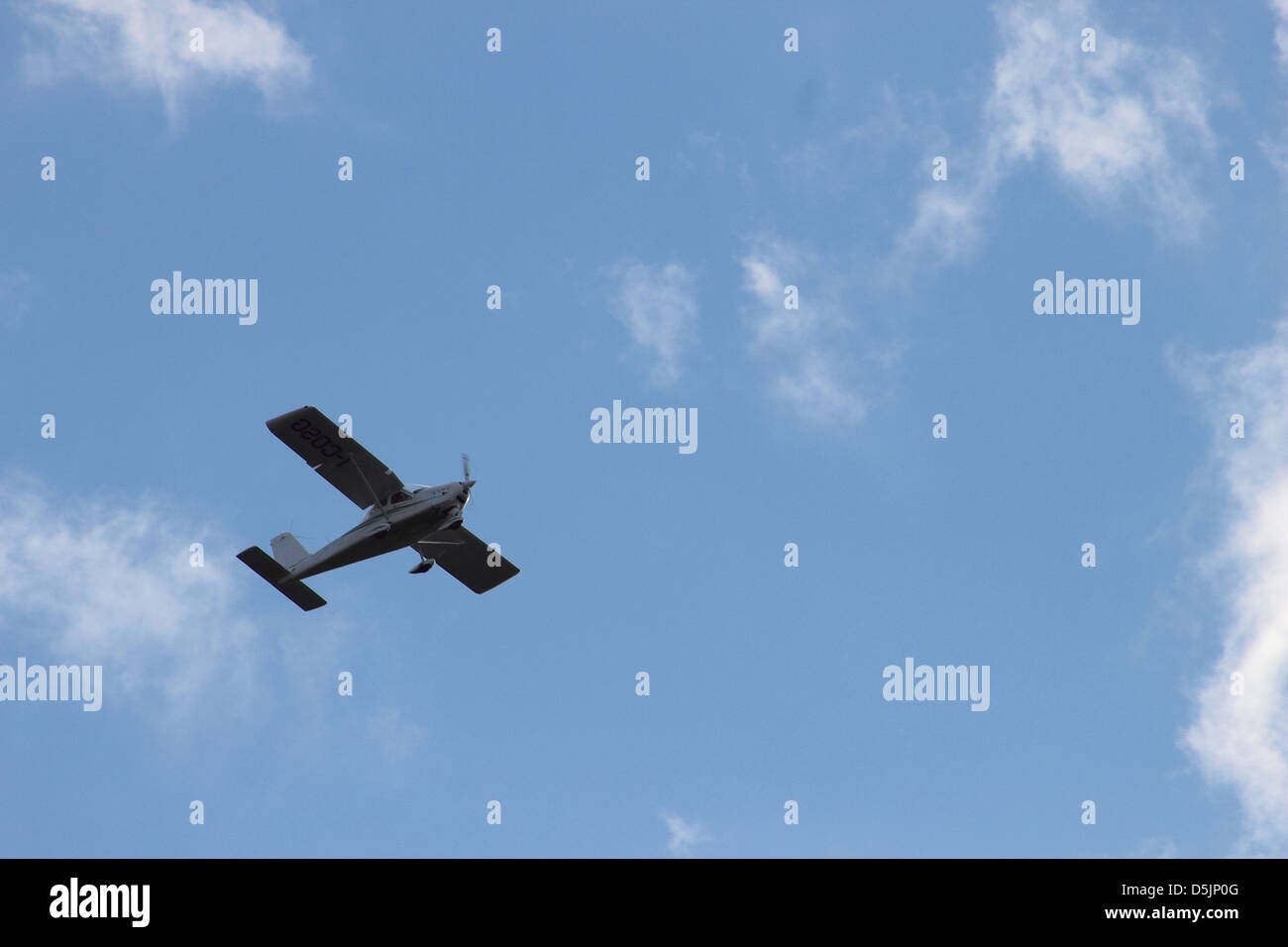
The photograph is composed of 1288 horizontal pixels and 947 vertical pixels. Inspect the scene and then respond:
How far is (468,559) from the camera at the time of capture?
51.6 meters

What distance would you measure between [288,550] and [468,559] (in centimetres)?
587

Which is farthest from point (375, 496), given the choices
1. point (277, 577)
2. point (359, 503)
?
point (277, 577)

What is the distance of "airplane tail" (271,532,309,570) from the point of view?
49.2 metres

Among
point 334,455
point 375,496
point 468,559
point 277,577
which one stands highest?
point 334,455

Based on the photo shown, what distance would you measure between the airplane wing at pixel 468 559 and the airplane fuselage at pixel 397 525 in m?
3.26

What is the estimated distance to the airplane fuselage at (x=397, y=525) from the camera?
45562 millimetres

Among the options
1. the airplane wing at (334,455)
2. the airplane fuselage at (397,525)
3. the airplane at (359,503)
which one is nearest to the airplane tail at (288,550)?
the airplane at (359,503)

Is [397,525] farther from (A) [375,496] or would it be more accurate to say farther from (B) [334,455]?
(B) [334,455]

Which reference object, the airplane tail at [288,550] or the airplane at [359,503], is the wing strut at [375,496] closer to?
the airplane at [359,503]

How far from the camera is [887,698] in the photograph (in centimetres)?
4931

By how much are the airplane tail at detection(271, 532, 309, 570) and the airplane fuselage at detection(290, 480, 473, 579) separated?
159 centimetres

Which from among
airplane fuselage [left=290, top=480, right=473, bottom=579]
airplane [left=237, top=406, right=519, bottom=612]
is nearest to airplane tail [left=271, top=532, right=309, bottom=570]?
airplane [left=237, top=406, right=519, bottom=612]

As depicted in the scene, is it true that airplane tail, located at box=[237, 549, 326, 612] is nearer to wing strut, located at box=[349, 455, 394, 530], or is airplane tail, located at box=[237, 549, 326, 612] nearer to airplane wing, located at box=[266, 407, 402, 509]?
airplane wing, located at box=[266, 407, 402, 509]
